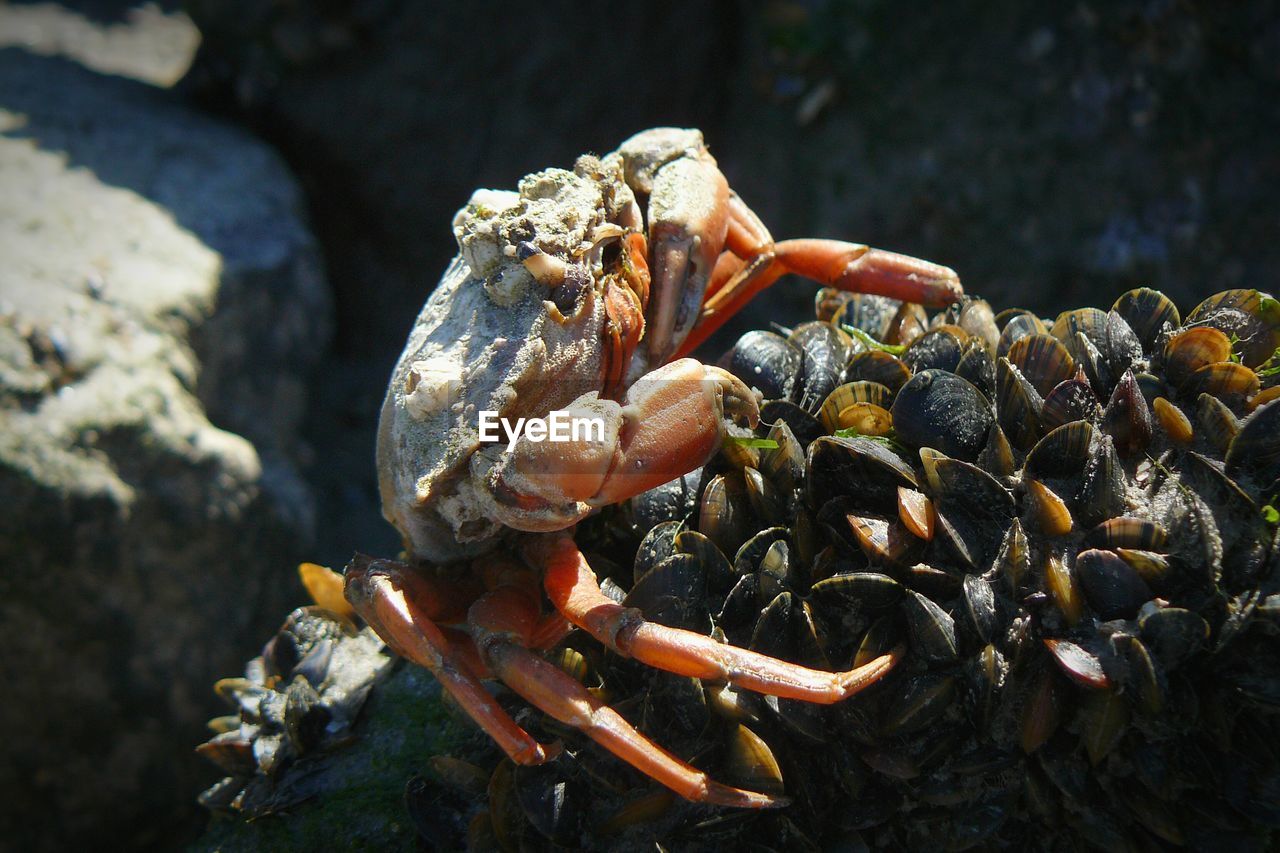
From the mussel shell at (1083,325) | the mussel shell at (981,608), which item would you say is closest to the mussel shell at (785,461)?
the mussel shell at (981,608)

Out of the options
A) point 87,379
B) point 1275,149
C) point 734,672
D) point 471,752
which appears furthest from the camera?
point 1275,149

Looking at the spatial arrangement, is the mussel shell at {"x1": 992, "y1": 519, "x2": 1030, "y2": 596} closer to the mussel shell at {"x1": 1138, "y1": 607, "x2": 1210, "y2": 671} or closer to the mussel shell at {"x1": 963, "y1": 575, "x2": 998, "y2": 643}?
the mussel shell at {"x1": 963, "y1": 575, "x2": 998, "y2": 643}

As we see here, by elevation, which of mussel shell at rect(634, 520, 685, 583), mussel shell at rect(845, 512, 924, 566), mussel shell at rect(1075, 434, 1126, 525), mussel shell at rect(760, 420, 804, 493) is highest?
mussel shell at rect(1075, 434, 1126, 525)

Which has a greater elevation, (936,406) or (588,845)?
(936,406)

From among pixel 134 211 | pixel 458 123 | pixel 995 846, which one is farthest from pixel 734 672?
pixel 458 123

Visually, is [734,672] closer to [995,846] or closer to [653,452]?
[653,452]

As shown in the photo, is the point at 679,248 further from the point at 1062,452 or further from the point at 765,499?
the point at 1062,452

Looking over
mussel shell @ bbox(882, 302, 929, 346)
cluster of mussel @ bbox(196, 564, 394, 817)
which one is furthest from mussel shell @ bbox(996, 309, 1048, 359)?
cluster of mussel @ bbox(196, 564, 394, 817)

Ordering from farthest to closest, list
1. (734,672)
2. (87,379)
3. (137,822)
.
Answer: (137,822), (87,379), (734,672)
